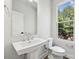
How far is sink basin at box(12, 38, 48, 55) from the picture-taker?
1.49 m

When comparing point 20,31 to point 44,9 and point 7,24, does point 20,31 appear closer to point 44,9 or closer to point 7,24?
point 7,24

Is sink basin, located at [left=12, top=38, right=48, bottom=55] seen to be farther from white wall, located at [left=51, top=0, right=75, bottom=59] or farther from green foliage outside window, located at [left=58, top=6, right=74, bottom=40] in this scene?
green foliage outside window, located at [left=58, top=6, right=74, bottom=40]

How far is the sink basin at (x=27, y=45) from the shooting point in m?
1.49

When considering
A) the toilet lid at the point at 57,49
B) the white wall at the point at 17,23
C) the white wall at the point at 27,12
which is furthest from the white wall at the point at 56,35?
the white wall at the point at 17,23

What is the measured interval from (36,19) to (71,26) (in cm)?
89

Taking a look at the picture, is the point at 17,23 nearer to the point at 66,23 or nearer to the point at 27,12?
the point at 27,12

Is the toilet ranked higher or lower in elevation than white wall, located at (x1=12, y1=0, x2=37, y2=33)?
lower

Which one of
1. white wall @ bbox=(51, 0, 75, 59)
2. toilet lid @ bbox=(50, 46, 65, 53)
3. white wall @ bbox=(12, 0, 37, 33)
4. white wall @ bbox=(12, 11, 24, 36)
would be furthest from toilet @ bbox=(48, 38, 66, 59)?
white wall @ bbox=(12, 11, 24, 36)

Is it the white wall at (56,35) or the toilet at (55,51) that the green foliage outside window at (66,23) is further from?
the toilet at (55,51)

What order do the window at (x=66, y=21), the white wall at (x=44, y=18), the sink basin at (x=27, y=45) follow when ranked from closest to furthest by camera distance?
the sink basin at (x=27, y=45) < the window at (x=66, y=21) < the white wall at (x=44, y=18)

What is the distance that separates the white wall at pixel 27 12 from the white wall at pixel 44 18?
131 millimetres

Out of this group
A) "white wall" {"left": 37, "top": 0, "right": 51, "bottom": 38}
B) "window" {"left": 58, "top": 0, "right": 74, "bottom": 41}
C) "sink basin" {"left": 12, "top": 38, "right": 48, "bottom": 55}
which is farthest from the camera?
"white wall" {"left": 37, "top": 0, "right": 51, "bottom": 38}

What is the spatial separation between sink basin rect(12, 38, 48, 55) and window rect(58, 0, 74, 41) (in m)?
0.48

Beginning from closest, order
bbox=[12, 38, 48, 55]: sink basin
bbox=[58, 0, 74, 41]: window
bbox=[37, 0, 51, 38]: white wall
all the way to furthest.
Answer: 1. bbox=[12, 38, 48, 55]: sink basin
2. bbox=[58, 0, 74, 41]: window
3. bbox=[37, 0, 51, 38]: white wall
